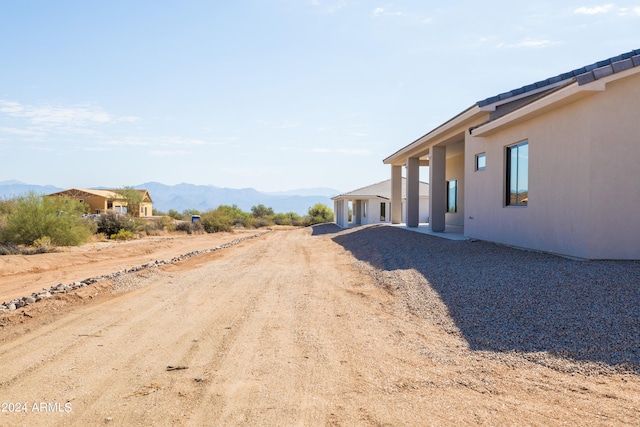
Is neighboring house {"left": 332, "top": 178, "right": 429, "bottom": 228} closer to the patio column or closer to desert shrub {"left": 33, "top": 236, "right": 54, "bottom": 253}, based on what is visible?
the patio column

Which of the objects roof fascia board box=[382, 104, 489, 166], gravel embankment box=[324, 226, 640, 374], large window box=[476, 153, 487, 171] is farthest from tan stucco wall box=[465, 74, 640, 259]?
roof fascia board box=[382, 104, 489, 166]

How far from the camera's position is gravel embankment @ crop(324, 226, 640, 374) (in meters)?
5.34

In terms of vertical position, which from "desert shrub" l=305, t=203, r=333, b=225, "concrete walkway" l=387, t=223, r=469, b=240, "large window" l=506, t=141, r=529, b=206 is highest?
"large window" l=506, t=141, r=529, b=206

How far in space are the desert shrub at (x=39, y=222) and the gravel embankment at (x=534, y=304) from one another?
17189 millimetres

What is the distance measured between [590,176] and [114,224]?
1156 inches

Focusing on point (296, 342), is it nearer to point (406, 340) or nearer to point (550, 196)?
point (406, 340)

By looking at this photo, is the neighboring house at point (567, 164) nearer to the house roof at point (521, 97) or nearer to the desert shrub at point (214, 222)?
the house roof at point (521, 97)

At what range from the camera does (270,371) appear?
5062 millimetres

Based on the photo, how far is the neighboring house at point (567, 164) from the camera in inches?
Result: 360

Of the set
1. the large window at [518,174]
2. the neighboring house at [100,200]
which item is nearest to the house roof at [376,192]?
the large window at [518,174]

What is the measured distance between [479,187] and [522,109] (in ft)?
14.0

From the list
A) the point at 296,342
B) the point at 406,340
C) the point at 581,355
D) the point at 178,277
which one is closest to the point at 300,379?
the point at 296,342

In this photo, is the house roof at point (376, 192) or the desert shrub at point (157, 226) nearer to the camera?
the house roof at point (376, 192)

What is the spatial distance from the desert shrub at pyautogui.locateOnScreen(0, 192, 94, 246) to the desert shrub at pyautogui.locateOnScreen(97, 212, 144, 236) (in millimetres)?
7674
